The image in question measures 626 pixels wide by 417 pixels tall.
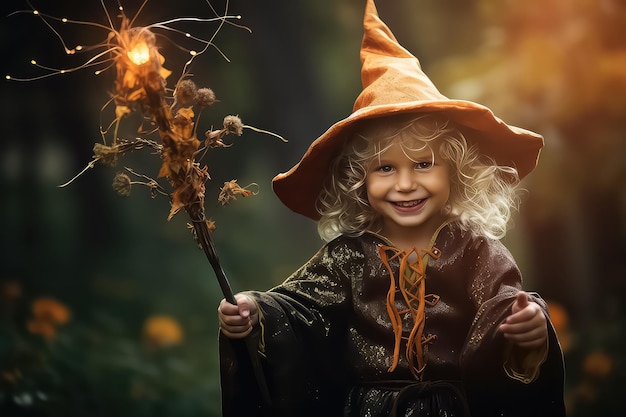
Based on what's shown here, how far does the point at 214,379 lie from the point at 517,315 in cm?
→ 175

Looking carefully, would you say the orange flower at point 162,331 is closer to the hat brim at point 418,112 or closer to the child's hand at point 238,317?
the hat brim at point 418,112

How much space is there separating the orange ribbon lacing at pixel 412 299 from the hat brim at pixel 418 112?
0.22 meters

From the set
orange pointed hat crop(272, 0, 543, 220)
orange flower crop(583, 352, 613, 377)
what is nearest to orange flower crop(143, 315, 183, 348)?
orange pointed hat crop(272, 0, 543, 220)

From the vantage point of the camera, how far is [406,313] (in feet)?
5.61

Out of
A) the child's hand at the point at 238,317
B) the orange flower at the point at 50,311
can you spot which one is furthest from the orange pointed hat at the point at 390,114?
the orange flower at the point at 50,311

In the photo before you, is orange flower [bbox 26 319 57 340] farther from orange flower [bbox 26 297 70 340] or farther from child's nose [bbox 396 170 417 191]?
child's nose [bbox 396 170 417 191]

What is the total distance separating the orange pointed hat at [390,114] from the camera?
66.4 inches

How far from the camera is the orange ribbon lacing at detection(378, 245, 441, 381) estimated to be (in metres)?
1.68

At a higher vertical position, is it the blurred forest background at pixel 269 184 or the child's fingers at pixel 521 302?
the blurred forest background at pixel 269 184

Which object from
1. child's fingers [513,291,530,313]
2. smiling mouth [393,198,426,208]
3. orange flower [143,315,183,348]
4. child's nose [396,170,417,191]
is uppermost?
orange flower [143,315,183,348]

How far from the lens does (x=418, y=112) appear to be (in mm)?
1717

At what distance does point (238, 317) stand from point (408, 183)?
16.1 inches

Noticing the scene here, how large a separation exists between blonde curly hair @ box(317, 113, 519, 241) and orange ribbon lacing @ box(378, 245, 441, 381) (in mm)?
105

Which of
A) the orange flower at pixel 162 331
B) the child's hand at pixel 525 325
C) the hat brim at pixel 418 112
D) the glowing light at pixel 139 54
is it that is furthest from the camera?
the orange flower at pixel 162 331
